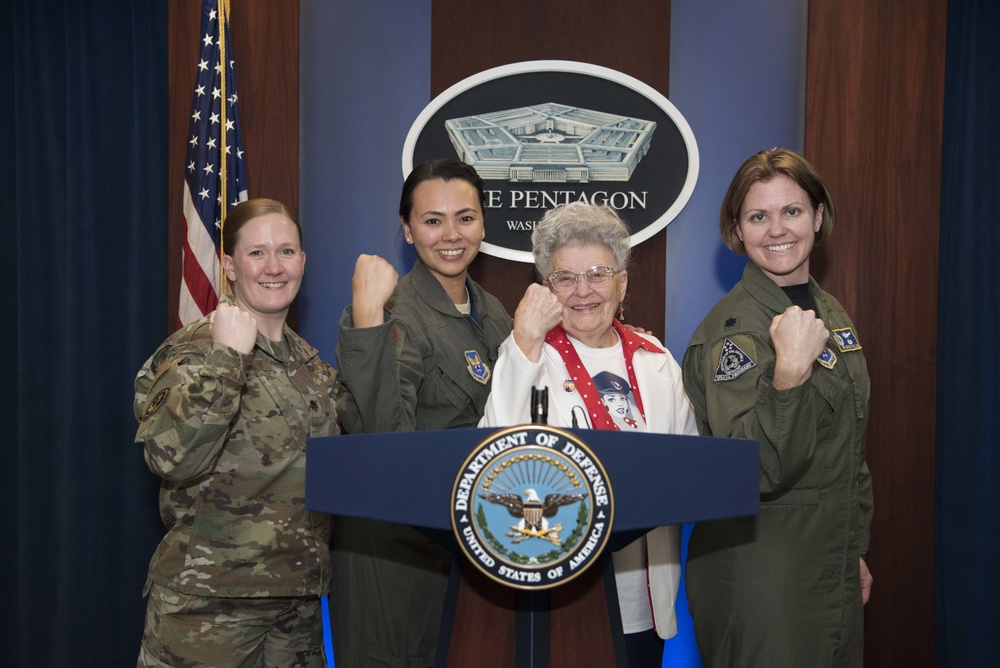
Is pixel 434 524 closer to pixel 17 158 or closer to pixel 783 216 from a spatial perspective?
pixel 783 216

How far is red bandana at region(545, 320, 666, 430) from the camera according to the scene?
181cm

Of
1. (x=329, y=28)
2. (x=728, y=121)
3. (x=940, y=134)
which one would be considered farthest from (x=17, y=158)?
(x=940, y=134)

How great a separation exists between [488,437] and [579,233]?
992mm

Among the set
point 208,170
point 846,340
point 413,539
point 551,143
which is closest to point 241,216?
point 208,170

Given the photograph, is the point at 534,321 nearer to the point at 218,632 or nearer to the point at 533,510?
the point at 533,510

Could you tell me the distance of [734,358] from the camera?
1.83 meters

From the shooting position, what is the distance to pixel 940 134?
117 inches

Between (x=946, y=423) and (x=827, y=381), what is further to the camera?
(x=946, y=423)

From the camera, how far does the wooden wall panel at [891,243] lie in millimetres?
2934

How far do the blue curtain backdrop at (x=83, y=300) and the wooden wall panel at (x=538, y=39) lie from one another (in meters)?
1.22

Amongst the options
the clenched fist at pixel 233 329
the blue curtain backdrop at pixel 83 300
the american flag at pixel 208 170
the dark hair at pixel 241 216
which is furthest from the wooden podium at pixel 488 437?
the blue curtain backdrop at pixel 83 300

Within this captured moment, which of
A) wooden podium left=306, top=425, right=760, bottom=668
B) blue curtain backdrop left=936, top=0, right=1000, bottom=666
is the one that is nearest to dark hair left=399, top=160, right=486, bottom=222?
wooden podium left=306, top=425, right=760, bottom=668

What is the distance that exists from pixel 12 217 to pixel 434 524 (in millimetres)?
3009

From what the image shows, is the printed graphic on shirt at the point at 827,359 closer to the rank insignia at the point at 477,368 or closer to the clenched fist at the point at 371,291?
the rank insignia at the point at 477,368
